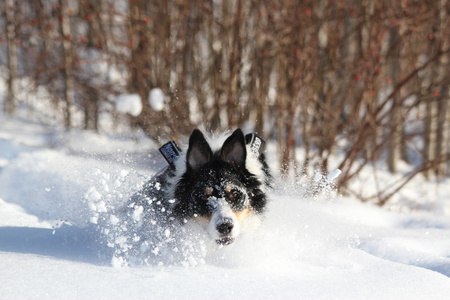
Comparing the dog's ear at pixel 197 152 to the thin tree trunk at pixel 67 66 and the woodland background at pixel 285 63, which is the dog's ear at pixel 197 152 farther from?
the thin tree trunk at pixel 67 66

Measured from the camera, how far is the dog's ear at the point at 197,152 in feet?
10.5

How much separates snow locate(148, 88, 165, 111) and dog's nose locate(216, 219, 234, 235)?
326 cm

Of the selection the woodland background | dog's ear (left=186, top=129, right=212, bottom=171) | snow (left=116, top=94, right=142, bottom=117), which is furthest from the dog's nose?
snow (left=116, top=94, right=142, bottom=117)

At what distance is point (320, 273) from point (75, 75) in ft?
21.6

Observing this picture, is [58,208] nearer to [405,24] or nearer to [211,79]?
[211,79]

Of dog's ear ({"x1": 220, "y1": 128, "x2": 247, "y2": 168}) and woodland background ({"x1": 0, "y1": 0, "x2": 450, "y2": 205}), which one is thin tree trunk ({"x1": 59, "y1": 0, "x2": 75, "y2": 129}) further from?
dog's ear ({"x1": 220, "y1": 128, "x2": 247, "y2": 168})

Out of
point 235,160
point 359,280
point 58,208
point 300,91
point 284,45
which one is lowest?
point 359,280

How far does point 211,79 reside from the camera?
7.11m

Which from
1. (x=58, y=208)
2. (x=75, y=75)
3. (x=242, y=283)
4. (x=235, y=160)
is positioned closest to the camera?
(x=242, y=283)

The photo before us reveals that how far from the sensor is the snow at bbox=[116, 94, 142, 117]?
6.05 metres

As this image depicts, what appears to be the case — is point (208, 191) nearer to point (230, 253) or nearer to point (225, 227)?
point (225, 227)

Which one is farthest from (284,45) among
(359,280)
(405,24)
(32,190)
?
(359,280)

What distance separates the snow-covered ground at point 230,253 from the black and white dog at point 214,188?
0.64 ft

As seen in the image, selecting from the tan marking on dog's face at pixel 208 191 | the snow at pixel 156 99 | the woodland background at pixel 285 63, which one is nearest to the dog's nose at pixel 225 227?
the tan marking on dog's face at pixel 208 191
